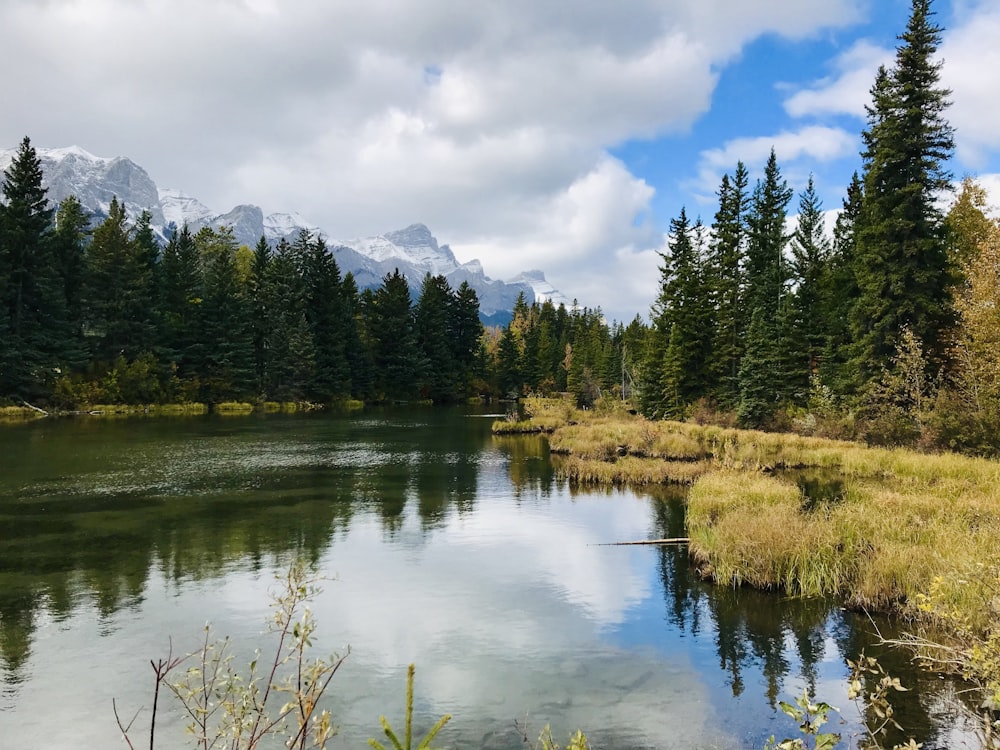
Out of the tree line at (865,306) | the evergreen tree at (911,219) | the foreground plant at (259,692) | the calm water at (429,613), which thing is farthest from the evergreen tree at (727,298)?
the foreground plant at (259,692)

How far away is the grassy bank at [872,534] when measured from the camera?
327 inches

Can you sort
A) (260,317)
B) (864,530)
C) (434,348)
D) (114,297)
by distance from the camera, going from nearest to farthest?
Result: (864,530) < (114,297) < (260,317) < (434,348)

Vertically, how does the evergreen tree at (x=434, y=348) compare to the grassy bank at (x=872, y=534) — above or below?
above

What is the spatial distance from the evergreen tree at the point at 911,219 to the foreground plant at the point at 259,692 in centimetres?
3160

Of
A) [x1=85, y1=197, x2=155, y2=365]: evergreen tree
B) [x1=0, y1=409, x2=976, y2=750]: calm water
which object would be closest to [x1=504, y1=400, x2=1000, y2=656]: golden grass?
[x1=0, y1=409, x2=976, y2=750]: calm water

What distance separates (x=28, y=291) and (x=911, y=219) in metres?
69.0

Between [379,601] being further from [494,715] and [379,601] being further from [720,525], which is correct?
[720,525]

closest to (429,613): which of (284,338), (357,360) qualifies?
(284,338)

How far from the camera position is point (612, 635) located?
11.3 m

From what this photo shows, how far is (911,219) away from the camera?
3269cm

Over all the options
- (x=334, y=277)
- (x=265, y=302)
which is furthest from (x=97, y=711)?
(x=334, y=277)

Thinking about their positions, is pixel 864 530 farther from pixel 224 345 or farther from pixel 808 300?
pixel 224 345

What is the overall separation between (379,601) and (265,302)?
77.2 meters

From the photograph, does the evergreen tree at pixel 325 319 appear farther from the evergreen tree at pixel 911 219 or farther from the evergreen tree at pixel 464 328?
the evergreen tree at pixel 911 219
